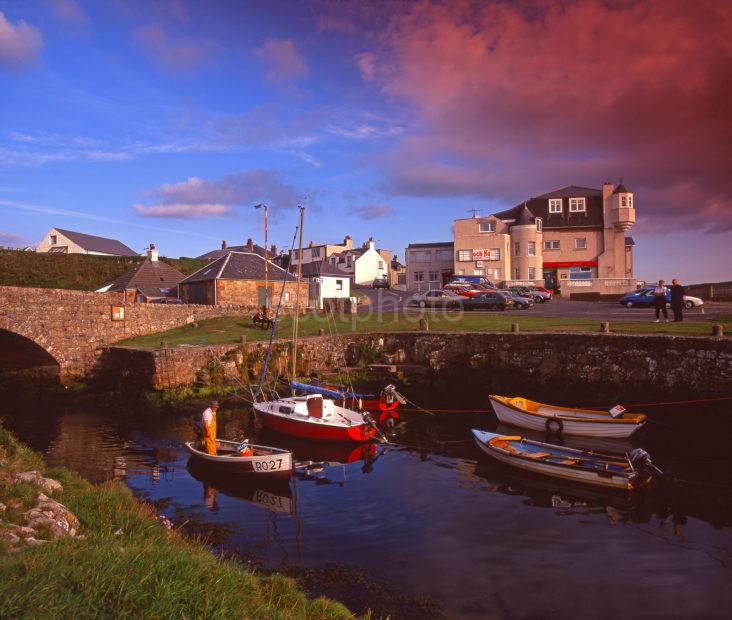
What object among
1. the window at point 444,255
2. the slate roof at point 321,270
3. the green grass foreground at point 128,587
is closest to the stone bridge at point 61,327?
the slate roof at point 321,270

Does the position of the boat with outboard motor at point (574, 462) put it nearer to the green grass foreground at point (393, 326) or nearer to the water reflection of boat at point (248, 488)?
the water reflection of boat at point (248, 488)

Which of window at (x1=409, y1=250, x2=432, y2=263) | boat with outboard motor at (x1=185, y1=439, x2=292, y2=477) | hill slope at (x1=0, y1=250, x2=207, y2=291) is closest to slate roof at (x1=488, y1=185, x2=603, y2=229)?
window at (x1=409, y1=250, x2=432, y2=263)

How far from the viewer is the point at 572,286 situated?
62312 mm

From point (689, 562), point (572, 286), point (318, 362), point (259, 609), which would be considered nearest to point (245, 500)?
point (259, 609)

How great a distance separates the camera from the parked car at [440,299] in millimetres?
47306

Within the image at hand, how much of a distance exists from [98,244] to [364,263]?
138ft

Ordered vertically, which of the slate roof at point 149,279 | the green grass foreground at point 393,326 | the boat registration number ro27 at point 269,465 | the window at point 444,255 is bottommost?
the boat registration number ro27 at point 269,465

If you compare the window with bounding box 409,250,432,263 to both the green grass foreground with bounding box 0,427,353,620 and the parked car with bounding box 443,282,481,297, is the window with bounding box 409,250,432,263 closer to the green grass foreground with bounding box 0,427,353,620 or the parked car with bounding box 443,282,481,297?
the parked car with bounding box 443,282,481,297

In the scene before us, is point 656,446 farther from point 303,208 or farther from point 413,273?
point 413,273

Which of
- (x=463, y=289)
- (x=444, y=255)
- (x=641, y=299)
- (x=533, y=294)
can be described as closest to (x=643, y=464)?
(x=641, y=299)

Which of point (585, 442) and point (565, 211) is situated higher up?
point (565, 211)

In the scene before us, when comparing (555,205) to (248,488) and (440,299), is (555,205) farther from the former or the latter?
(248,488)

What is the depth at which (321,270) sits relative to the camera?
6194cm

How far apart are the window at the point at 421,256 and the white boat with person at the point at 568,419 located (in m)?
55.1
